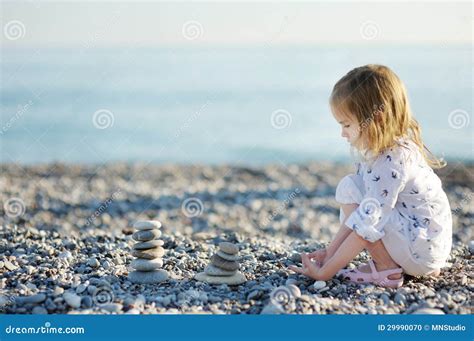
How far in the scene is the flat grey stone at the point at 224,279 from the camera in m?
4.52

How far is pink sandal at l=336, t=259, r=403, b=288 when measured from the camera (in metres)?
4.39

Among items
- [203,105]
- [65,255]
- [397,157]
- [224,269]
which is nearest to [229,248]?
[224,269]

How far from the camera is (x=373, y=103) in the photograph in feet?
13.7

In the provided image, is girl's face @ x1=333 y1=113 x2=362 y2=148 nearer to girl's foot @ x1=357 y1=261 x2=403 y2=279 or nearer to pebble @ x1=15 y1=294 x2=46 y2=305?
girl's foot @ x1=357 y1=261 x2=403 y2=279

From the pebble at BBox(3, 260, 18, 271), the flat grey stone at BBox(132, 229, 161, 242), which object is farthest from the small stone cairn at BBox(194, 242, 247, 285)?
the pebble at BBox(3, 260, 18, 271)

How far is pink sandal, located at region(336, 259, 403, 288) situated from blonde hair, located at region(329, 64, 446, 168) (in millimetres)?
869

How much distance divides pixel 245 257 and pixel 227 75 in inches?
1309

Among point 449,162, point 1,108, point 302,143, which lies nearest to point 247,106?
point 302,143

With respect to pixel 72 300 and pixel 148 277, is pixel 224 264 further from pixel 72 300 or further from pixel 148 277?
pixel 72 300

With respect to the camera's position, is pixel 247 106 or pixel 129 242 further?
pixel 247 106

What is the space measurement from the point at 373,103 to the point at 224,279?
1.65 m

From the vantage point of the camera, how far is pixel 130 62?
41.3 metres

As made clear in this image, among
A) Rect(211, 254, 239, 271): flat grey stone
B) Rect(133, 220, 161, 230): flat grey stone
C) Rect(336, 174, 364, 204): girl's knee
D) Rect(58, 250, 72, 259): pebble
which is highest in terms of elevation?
Rect(336, 174, 364, 204): girl's knee

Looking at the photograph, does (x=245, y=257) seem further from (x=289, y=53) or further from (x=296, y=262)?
(x=289, y=53)
